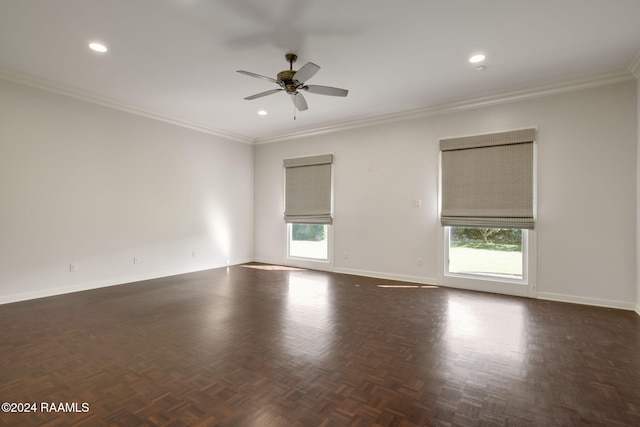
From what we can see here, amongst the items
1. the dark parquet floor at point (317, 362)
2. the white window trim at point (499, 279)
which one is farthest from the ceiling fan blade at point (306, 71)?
the white window trim at point (499, 279)

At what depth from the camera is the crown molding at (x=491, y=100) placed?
156 inches

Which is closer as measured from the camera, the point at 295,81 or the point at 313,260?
the point at 295,81

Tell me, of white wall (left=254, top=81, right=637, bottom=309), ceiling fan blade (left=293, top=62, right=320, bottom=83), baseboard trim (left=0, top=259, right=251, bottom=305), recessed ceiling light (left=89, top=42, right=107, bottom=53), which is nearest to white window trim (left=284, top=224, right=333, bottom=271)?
white wall (left=254, top=81, right=637, bottom=309)

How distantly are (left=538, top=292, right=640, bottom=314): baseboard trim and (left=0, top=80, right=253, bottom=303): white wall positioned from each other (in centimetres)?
590

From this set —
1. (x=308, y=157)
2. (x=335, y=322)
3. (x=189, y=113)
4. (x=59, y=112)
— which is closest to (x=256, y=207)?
(x=308, y=157)

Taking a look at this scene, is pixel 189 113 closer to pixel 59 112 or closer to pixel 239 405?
pixel 59 112

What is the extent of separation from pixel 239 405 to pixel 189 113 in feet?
16.7

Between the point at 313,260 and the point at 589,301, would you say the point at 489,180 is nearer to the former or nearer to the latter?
the point at 589,301

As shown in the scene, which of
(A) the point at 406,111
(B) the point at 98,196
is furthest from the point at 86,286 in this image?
(A) the point at 406,111

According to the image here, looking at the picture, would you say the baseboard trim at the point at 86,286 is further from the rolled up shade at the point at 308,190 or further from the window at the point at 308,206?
the rolled up shade at the point at 308,190

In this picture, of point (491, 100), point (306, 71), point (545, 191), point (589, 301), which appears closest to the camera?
point (306, 71)

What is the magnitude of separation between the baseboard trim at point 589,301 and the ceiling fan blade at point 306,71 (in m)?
4.21

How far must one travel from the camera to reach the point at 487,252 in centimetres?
484

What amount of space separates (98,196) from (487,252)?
606cm
